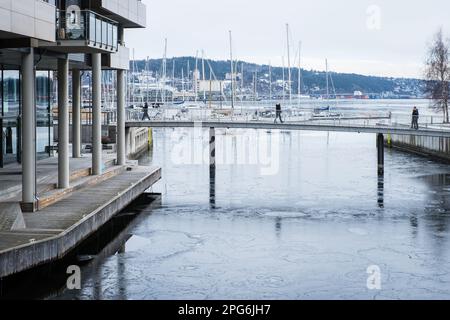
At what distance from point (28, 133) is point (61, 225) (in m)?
3.71

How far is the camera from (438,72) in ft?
227

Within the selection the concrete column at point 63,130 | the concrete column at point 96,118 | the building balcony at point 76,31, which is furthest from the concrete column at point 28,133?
the concrete column at point 96,118

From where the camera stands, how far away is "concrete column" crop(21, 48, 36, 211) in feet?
83.0

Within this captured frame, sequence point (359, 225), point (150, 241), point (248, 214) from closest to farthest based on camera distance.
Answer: point (150, 241)
point (359, 225)
point (248, 214)

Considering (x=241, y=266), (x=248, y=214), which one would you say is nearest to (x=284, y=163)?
(x=248, y=214)

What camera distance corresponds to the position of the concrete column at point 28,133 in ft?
83.0

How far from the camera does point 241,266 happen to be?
23438 millimetres

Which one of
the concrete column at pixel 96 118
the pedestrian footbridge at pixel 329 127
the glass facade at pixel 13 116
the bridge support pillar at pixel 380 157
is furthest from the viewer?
the bridge support pillar at pixel 380 157

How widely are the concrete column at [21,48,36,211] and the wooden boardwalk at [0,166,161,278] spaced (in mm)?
678

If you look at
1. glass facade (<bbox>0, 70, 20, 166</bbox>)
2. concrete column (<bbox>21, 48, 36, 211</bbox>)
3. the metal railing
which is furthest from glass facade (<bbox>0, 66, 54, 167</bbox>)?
concrete column (<bbox>21, 48, 36, 211</bbox>)

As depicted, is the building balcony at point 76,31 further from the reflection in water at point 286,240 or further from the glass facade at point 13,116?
the reflection in water at point 286,240

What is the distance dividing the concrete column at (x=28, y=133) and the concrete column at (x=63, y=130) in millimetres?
4205
